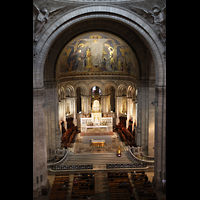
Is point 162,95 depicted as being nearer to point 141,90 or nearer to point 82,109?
point 141,90

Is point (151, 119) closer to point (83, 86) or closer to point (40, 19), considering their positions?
point (83, 86)

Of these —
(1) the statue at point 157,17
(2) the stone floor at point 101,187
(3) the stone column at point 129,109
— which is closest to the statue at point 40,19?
(1) the statue at point 157,17

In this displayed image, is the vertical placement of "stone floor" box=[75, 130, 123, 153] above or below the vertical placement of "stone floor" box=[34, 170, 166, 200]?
above

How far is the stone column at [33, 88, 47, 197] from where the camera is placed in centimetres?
2225

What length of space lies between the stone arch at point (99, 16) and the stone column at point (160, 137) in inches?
46.4

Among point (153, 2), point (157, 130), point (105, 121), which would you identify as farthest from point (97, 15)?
point (105, 121)

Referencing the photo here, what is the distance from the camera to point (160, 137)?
23.5m

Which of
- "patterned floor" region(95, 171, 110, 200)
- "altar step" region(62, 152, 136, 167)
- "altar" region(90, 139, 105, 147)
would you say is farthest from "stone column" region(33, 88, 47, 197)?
"altar" region(90, 139, 105, 147)

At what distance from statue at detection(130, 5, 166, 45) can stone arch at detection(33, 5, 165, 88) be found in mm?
407

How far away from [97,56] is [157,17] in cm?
1869

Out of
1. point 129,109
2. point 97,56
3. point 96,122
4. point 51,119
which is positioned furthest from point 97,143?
point 97,56

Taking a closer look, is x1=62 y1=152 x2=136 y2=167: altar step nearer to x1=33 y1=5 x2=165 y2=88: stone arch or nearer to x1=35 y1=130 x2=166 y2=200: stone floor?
x1=35 y1=130 x2=166 y2=200: stone floor

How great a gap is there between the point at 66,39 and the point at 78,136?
53.7 feet

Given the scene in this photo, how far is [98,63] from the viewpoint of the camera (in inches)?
1623
